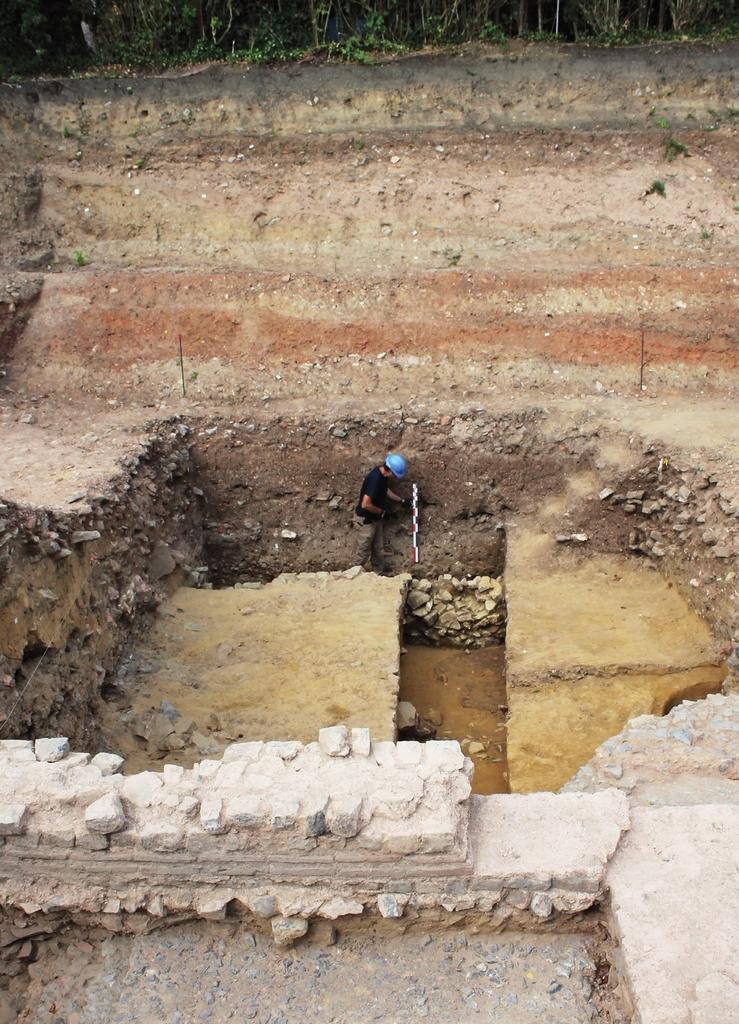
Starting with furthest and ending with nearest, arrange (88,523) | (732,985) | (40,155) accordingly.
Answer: (40,155) → (88,523) → (732,985)

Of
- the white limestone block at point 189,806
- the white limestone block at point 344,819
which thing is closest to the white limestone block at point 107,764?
the white limestone block at point 189,806

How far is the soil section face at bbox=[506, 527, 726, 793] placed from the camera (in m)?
7.00

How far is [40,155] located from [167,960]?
1311cm

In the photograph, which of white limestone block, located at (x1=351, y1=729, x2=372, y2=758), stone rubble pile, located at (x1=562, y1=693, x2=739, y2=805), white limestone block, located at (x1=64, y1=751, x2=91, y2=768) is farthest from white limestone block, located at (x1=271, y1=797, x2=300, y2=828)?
stone rubble pile, located at (x1=562, y1=693, x2=739, y2=805)

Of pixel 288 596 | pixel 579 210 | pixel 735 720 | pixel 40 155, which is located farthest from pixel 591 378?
pixel 40 155

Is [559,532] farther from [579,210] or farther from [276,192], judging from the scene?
[276,192]

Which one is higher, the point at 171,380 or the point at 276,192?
the point at 276,192

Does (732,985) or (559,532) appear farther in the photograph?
(559,532)

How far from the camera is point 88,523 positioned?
7531 mm

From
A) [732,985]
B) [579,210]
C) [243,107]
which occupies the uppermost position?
[243,107]

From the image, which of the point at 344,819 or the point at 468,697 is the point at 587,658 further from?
the point at 344,819

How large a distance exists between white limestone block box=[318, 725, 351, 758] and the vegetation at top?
12.5 m

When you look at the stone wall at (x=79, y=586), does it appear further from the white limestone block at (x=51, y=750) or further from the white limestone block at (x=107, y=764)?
the white limestone block at (x=107, y=764)

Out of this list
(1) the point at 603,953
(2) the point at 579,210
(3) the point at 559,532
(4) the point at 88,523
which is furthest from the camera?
(2) the point at 579,210
